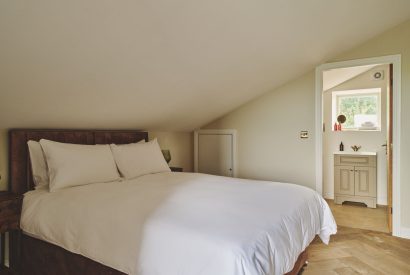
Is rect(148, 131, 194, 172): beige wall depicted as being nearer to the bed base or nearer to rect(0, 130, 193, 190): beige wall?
rect(0, 130, 193, 190): beige wall

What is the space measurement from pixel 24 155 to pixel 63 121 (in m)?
0.44

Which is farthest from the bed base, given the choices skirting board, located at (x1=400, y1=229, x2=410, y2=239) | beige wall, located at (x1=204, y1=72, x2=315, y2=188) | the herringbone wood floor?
beige wall, located at (x1=204, y1=72, x2=315, y2=188)

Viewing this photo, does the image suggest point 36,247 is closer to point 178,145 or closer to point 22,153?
point 22,153

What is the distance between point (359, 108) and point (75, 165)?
456 centimetres

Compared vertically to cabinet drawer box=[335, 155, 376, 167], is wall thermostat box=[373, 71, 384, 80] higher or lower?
higher

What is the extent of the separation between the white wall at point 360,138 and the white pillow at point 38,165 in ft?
13.5

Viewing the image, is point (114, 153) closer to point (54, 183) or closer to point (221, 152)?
point (54, 183)

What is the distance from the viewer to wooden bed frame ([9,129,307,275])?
170cm

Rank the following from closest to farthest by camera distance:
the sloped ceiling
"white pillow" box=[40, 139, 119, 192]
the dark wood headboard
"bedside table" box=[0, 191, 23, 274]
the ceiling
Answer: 1. the sloped ceiling
2. "bedside table" box=[0, 191, 23, 274]
3. "white pillow" box=[40, 139, 119, 192]
4. the dark wood headboard
5. the ceiling

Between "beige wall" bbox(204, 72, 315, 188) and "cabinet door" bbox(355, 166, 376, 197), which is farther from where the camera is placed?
"cabinet door" bbox(355, 166, 376, 197)

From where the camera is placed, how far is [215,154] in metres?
4.24

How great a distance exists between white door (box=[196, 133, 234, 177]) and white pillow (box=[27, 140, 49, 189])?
2.45 meters

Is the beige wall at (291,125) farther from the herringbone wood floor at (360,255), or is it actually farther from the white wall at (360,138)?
the white wall at (360,138)

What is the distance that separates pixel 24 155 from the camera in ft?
7.66
